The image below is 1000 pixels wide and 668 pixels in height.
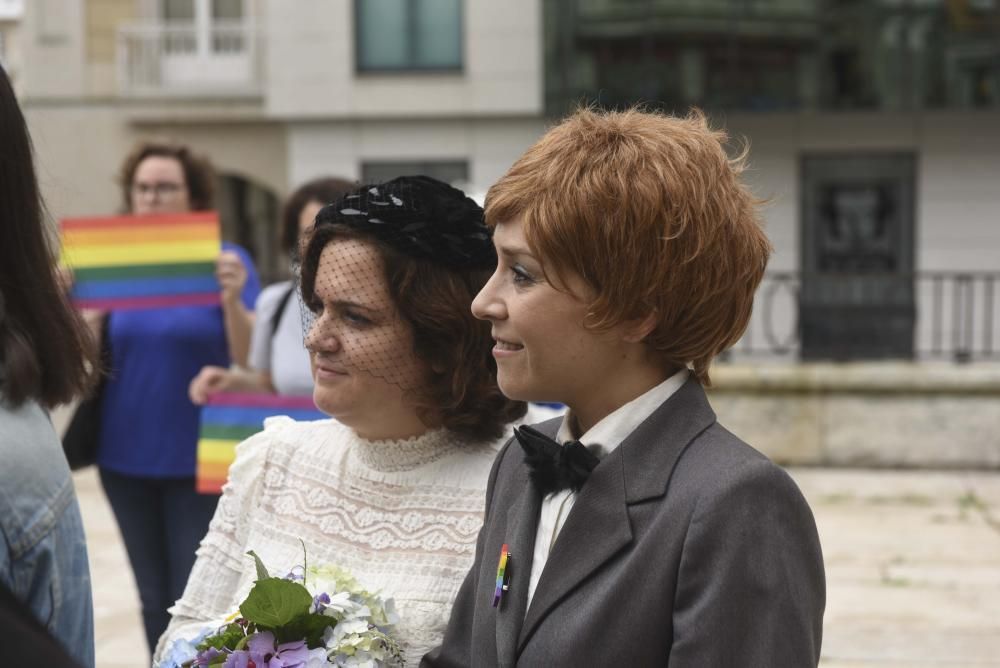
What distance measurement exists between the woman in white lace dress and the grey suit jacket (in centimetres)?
59

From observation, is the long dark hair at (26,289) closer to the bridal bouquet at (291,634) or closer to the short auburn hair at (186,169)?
the bridal bouquet at (291,634)

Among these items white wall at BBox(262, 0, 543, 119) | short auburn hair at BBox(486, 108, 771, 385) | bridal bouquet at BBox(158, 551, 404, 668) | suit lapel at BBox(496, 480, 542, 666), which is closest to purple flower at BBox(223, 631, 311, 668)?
bridal bouquet at BBox(158, 551, 404, 668)

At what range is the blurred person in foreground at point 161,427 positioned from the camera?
4.73 m

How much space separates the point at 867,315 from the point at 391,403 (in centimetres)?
1091

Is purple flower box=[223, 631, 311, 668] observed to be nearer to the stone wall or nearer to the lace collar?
the lace collar

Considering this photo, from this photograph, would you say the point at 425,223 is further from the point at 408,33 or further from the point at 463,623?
the point at 408,33

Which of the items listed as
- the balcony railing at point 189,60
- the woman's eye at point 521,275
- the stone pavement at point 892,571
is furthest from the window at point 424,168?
the woman's eye at point 521,275

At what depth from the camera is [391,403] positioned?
275 centimetres

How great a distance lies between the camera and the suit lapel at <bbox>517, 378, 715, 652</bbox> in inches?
77.4

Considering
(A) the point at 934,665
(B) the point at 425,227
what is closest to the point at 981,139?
(A) the point at 934,665

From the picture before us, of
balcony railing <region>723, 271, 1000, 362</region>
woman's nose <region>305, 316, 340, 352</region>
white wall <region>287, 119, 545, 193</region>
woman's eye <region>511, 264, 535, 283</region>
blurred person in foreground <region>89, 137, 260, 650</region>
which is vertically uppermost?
white wall <region>287, 119, 545, 193</region>

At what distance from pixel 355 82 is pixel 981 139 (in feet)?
22.4

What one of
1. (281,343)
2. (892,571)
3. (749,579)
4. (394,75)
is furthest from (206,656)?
(394,75)

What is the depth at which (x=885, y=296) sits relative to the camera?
1295cm
